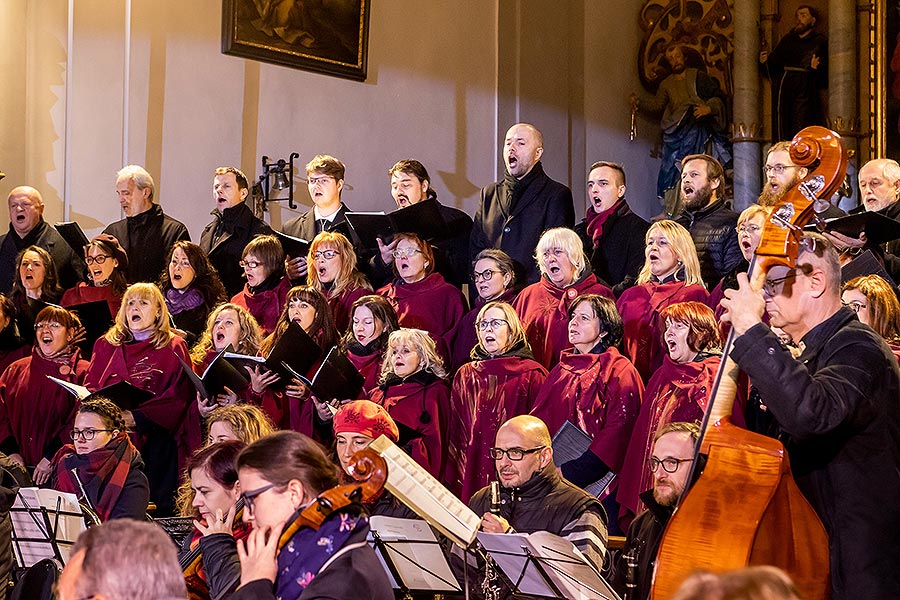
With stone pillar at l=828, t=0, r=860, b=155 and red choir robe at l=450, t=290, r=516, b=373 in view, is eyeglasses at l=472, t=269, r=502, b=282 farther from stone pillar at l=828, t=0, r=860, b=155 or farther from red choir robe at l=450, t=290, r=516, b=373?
stone pillar at l=828, t=0, r=860, b=155

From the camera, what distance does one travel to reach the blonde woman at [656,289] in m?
6.38

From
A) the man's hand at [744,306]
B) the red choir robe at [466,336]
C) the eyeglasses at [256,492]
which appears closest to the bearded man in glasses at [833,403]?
the man's hand at [744,306]

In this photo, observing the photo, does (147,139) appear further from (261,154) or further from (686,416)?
(686,416)

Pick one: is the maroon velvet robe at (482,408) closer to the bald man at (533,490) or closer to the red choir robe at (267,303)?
the bald man at (533,490)

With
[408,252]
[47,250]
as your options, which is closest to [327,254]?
[408,252]

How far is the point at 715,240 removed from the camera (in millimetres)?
7078

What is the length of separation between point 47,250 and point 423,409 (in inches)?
132

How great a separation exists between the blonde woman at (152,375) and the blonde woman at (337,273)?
0.84 m

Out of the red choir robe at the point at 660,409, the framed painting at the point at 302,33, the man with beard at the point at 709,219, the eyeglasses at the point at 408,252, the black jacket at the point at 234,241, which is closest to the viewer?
the red choir robe at the point at 660,409

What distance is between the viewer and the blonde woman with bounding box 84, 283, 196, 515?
22.3 feet

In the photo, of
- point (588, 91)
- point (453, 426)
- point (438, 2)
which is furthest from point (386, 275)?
point (588, 91)

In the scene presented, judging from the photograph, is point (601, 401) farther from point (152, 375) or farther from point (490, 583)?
point (152, 375)

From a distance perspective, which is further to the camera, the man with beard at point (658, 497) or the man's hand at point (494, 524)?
the man with beard at point (658, 497)

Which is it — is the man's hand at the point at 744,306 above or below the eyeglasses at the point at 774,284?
below
